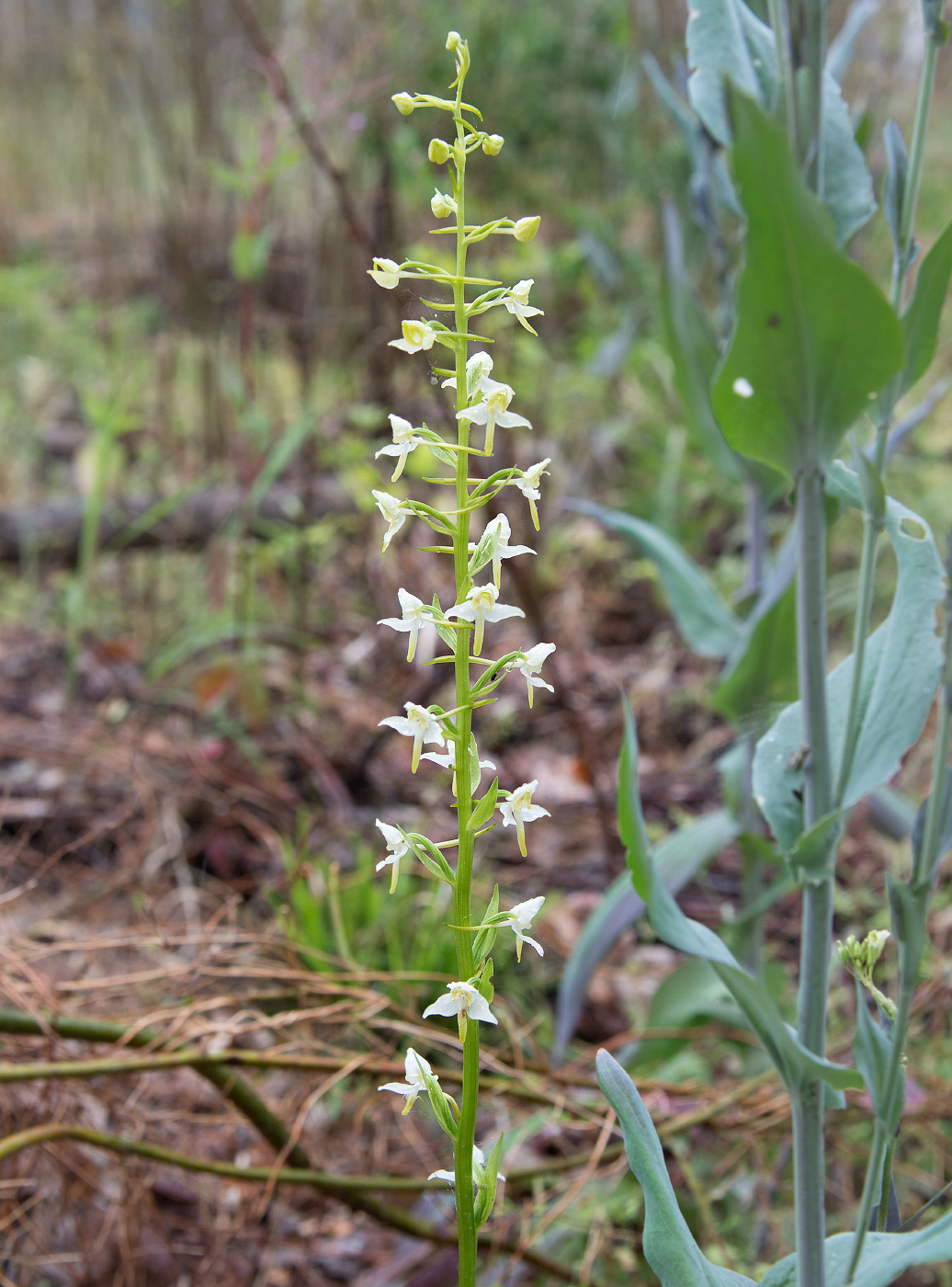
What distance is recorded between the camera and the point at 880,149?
12.3ft

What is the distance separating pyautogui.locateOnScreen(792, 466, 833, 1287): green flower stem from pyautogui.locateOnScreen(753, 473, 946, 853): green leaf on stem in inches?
0.8

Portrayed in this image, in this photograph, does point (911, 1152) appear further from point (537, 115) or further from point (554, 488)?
point (537, 115)

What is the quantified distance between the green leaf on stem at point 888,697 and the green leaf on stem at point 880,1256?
277 mm

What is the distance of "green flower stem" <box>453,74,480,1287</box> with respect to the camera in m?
0.62

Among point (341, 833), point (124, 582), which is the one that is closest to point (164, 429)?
→ point (124, 582)

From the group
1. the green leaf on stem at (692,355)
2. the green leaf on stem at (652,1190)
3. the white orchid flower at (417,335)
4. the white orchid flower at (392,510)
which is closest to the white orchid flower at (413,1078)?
the green leaf on stem at (652,1190)

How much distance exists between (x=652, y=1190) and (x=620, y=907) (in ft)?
2.46

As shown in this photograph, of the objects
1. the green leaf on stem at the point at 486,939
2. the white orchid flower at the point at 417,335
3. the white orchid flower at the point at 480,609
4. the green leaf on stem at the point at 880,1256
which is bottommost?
the green leaf on stem at the point at 880,1256

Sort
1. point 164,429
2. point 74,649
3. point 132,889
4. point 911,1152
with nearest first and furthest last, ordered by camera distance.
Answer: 1. point 911,1152
2. point 132,889
3. point 74,649
4. point 164,429

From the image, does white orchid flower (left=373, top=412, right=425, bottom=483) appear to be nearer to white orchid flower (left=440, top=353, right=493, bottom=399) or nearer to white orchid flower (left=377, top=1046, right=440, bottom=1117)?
white orchid flower (left=440, top=353, right=493, bottom=399)

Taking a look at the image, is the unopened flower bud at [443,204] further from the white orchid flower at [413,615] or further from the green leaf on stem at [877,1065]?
the green leaf on stem at [877,1065]

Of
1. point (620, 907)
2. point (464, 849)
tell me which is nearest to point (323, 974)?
point (620, 907)

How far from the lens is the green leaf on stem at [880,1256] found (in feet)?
1.97

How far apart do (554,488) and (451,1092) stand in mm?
2647
